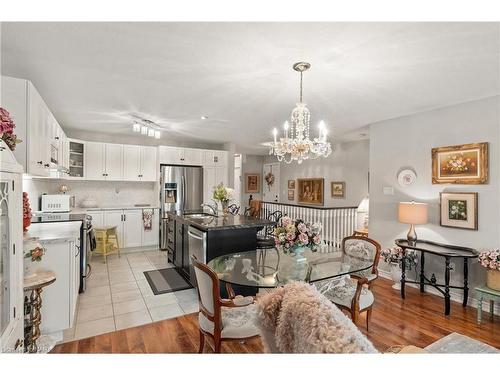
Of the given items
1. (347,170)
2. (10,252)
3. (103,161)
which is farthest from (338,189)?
(10,252)

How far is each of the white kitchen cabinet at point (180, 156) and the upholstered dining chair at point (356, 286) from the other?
156 inches

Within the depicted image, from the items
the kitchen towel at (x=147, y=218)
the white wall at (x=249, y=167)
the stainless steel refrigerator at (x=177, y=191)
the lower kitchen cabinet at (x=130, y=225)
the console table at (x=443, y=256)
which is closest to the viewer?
the console table at (x=443, y=256)

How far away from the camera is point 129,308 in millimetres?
2953

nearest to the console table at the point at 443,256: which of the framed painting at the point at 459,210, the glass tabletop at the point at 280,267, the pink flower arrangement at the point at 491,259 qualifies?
the pink flower arrangement at the point at 491,259

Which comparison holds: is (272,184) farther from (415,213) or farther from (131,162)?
(415,213)

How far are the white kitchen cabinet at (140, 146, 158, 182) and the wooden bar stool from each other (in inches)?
50.5

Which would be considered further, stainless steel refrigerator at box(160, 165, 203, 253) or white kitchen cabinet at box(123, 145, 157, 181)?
stainless steel refrigerator at box(160, 165, 203, 253)

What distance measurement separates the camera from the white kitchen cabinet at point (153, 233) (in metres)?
5.39

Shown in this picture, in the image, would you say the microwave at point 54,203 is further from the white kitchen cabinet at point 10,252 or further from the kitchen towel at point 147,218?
the white kitchen cabinet at point 10,252

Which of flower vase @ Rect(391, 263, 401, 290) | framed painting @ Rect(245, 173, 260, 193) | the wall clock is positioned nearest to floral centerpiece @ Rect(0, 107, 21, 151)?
flower vase @ Rect(391, 263, 401, 290)

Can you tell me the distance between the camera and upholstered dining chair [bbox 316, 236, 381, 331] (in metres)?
2.22

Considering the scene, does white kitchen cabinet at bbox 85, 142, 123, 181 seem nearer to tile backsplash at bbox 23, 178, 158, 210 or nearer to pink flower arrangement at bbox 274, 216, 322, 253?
tile backsplash at bbox 23, 178, 158, 210

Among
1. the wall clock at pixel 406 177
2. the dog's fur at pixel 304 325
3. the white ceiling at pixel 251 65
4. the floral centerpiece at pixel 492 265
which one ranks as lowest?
the floral centerpiece at pixel 492 265
